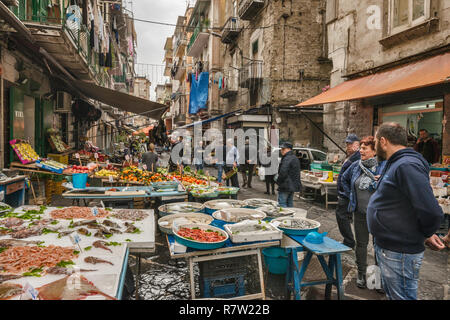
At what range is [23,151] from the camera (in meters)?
7.83

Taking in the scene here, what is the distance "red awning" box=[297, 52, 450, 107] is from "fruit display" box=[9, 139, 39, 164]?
8.99 meters

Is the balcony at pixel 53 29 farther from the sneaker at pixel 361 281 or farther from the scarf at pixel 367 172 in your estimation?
the sneaker at pixel 361 281

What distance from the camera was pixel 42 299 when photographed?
87.4 inches

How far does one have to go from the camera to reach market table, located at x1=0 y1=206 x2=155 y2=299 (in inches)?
98.4

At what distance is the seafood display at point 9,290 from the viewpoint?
2.22m

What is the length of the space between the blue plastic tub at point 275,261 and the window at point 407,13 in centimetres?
804

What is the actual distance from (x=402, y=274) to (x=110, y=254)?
292 centimetres

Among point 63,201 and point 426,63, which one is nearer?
point 426,63

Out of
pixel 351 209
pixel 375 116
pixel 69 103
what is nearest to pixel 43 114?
pixel 69 103

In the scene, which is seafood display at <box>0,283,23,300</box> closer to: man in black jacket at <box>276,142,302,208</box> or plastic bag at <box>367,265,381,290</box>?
plastic bag at <box>367,265,381,290</box>

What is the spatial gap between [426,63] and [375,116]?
274cm

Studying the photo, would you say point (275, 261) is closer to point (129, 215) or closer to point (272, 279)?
point (272, 279)

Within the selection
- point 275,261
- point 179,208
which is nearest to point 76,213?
point 179,208

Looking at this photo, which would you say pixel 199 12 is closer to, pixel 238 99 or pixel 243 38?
pixel 243 38
